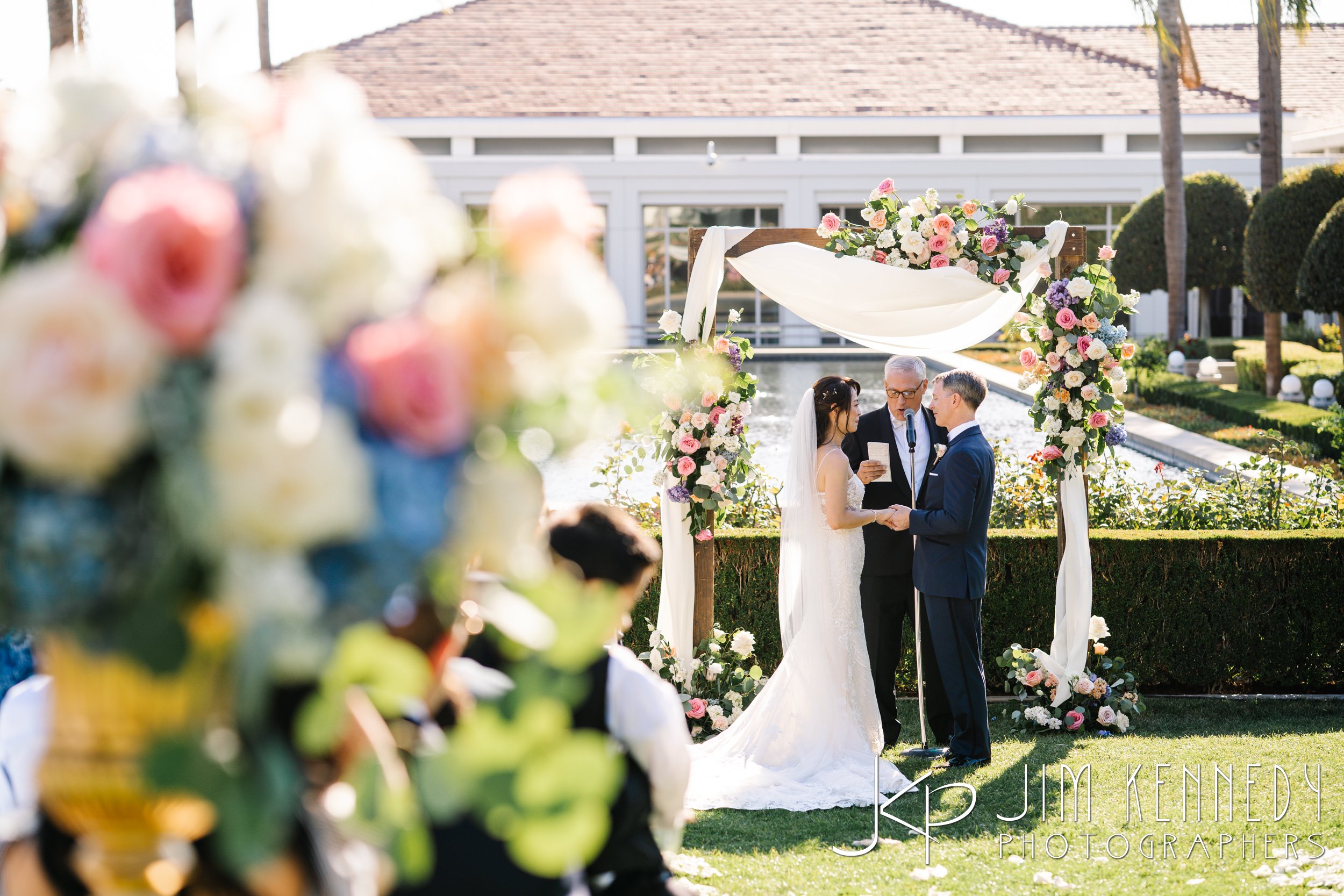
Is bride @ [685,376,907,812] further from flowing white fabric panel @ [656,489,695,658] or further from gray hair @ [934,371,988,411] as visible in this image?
flowing white fabric panel @ [656,489,695,658]

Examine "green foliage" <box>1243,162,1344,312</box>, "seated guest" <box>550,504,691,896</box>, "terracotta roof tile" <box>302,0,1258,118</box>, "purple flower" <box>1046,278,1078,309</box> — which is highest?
"terracotta roof tile" <box>302,0,1258,118</box>

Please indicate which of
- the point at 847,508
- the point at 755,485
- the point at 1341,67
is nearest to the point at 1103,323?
the point at 847,508

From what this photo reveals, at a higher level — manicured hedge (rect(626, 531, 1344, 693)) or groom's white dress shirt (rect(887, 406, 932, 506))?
groom's white dress shirt (rect(887, 406, 932, 506))

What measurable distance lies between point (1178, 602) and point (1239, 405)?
11.1 metres

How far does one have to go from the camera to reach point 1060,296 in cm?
668

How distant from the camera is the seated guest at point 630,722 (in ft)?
7.41

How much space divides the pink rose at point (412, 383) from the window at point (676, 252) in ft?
90.8

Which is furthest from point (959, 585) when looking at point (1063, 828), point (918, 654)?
point (1063, 828)

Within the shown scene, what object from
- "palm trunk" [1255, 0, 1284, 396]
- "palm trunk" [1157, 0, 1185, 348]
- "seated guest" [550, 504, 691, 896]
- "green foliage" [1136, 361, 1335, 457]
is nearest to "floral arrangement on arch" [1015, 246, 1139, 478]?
"seated guest" [550, 504, 691, 896]

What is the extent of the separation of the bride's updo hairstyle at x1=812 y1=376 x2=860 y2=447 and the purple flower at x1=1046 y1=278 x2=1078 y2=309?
1.46 meters

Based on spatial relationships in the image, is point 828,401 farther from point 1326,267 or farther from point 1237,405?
point 1237,405

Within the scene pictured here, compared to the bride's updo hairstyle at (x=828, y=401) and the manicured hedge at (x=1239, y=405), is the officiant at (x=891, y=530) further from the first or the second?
the manicured hedge at (x=1239, y=405)

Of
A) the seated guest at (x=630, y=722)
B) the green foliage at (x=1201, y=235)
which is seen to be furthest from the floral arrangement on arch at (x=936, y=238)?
the green foliage at (x=1201, y=235)

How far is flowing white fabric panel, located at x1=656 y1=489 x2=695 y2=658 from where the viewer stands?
21.5 ft
